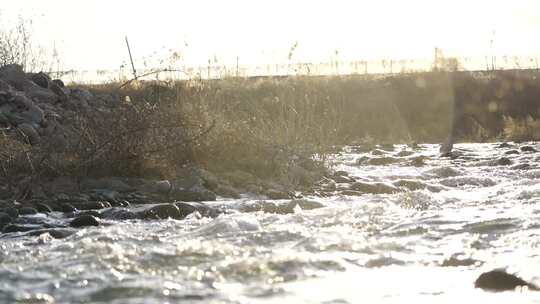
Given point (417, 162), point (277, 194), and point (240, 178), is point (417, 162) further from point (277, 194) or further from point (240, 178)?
point (277, 194)

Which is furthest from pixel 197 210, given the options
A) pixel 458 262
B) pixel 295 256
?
pixel 458 262

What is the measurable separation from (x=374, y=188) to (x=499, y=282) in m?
5.83

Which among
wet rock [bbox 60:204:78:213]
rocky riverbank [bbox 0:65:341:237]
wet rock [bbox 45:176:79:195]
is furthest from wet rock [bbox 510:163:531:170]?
wet rock [bbox 60:204:78:213]

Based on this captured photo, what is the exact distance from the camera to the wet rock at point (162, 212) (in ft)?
20.7

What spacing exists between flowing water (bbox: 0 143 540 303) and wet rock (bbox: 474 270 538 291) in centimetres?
10

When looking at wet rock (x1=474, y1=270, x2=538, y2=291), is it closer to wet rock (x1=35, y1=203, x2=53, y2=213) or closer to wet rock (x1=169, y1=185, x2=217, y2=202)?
wet rock (x1=35, y1=203, x2=53, y2=213)

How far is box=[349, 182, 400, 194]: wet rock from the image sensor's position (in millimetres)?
8750

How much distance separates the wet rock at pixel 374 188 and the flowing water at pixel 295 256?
70.4 inches

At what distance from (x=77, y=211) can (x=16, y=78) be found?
7378 millimetres

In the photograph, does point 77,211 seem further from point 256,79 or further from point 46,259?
point 256,79

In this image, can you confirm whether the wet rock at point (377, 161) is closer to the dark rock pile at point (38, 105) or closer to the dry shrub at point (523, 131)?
the dark rock pile at point (38, 105)

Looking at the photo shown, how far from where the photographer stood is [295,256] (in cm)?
389

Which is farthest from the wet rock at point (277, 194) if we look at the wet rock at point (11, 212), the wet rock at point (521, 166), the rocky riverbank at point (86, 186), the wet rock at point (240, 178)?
the wet rock at point (521, 166)

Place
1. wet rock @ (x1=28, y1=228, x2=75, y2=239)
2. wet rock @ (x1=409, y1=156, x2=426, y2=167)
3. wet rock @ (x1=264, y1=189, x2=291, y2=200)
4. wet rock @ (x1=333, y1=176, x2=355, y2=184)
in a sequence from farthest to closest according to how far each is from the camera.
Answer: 1. wet rock @ (x1=409, y1=156, x2=426, y2=167)
2. wet rock @ (x1=333, y1=176, x2=355, y2=184)
3. wet rock @ (x1=264, y1=189, x2=291, y2=200)
4. wet rock @ (x1=28, y1=228, x2=75, y2=239)
